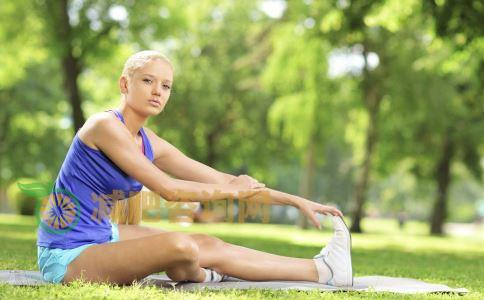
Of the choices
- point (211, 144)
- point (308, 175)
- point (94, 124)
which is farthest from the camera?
point (211, 144)

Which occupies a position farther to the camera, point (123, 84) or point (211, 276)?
point (211, 276)

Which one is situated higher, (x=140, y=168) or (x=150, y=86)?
(x=150, y=86)

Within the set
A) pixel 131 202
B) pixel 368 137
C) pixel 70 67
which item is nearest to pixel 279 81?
pixel 368 137

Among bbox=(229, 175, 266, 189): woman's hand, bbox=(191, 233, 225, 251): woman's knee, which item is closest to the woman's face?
bbox=(229, 175, 266, 189): woman's hand

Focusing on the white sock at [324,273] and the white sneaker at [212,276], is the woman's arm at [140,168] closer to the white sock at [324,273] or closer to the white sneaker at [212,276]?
the white sneaker at [212,276]

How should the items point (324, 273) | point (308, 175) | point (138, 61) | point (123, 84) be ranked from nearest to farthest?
point (138, 61)
point (123, 84)
point (324, 273)
point (308, 175)

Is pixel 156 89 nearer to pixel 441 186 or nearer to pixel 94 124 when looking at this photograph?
pixel 94 124

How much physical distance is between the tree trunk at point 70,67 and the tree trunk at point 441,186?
50.3 feet

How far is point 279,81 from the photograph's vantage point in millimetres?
23891

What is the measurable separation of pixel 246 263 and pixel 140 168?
1145 mm

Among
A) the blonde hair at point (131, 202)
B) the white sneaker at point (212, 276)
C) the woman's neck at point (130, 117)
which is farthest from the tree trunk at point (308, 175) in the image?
the woman's neck at point (130, 117)

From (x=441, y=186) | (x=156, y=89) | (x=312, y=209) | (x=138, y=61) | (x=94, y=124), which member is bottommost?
(x=441, y=186)

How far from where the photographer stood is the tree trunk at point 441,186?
2964cm

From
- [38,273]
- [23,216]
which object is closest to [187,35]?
[23,216]
